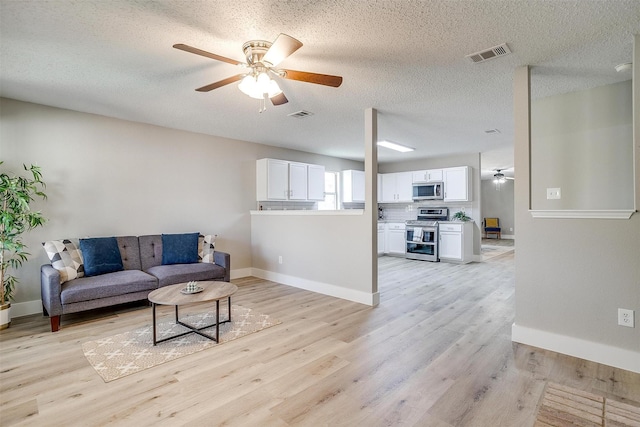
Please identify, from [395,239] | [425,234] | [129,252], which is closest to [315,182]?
[395,239]

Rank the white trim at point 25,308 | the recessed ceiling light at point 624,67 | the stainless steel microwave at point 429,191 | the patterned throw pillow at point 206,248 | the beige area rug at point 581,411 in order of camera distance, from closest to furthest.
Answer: the beige area rug at point 581,411
the recessed ceiling light at point 624,67
the white trim at point 25,308
the patterned throw pillow at point 206,248
the stainless steel microwave at point 429,191

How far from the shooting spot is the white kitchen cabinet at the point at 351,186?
7.55m

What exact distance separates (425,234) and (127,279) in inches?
232

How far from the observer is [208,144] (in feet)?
17.1

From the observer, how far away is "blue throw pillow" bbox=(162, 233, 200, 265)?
4359mm

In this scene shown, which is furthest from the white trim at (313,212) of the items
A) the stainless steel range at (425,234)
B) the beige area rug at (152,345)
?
the stainless steel range at (425,234)

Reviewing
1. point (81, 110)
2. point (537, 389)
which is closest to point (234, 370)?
point (537, 389)

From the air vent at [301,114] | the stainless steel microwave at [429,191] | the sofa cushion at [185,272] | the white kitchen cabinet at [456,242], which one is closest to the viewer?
the sofa cushion at [185,272]

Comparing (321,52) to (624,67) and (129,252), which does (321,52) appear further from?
(129,252)

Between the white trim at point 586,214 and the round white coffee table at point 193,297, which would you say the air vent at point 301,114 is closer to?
the round white coffee table at point 193,297

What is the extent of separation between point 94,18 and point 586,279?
4.09m

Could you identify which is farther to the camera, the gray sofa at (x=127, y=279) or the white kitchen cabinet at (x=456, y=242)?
the white kitchen cabinet at (x=456, y=242)

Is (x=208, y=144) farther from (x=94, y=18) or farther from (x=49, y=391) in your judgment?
(x=49, y=391)

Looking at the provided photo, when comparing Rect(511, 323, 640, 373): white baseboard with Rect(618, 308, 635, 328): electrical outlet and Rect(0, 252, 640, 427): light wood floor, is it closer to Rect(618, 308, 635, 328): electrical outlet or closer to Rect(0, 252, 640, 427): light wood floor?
Rect(0, 252, 640, 427): light wood floor
